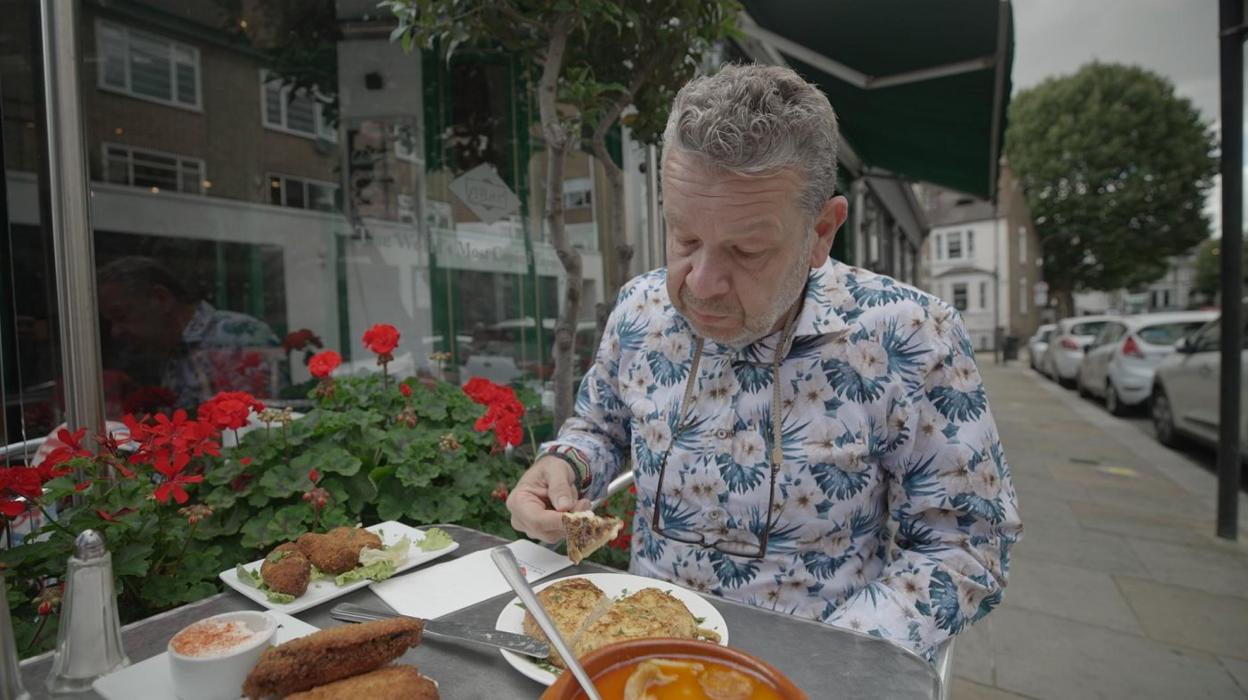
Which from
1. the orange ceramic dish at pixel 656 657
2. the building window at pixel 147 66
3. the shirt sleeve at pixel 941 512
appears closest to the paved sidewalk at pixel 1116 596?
the shirt sleeve at pixel 941 512

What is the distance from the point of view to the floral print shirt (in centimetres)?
147

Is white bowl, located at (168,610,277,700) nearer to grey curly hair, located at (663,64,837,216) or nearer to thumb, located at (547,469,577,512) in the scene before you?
thumb, located at (547,469,577,512)

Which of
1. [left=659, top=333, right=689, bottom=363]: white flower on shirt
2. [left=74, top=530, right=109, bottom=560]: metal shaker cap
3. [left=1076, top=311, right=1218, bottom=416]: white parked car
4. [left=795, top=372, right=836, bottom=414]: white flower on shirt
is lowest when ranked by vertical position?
[left=1076, top=311, right=1218, bottom=416]: white parked car

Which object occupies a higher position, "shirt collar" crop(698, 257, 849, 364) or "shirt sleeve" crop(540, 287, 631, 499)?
"shirt collar" crop(698, 257, 849, 364)

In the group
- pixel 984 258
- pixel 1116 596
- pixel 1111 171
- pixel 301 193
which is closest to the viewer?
pixel 1116 596

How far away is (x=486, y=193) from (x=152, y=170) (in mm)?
2307

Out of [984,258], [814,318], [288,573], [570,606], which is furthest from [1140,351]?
[984,258]

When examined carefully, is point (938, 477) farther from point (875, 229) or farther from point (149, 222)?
point (875, 229)

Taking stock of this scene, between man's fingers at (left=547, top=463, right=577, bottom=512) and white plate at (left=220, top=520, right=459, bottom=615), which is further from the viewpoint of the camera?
man's fingers at (left=547, top=463, right=577, bottom=512)

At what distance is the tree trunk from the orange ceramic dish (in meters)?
2.75

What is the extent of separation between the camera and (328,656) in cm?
92

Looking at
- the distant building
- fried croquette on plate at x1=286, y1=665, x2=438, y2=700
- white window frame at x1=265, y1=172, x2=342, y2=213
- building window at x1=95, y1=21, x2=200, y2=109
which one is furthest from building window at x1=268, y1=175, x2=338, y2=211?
the distant building

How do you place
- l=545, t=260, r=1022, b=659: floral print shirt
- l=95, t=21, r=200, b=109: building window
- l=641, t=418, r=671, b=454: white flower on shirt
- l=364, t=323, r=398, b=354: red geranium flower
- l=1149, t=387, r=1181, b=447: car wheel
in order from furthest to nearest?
l=1149, t=387, r=1181, b=447: car wheel, l=95, t=21, r=200, b=109: building window, l=364, t=323, r=398, b=354: red geranium flower, l=641, t=418, r=671, b=454: white flower on shirt, l=545, t=260, r=1022, b=659: floral print shirt

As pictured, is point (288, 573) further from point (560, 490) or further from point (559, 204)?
point (559, 204)
